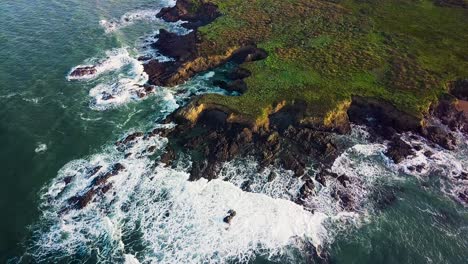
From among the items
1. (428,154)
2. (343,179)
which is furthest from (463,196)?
(343,179)

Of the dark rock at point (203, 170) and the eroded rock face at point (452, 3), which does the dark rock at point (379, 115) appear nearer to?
the dark rock at point (203, 170)

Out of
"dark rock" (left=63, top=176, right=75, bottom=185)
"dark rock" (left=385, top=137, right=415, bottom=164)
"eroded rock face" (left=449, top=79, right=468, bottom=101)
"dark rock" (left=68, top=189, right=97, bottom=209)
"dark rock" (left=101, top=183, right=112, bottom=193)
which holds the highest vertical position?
"eroded rock face" (left=449, top=79, right=468, bottom=101)

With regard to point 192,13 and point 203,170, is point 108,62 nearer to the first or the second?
point 192,13

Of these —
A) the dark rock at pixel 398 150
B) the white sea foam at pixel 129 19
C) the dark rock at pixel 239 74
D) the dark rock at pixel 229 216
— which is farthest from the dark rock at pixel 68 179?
the white sea foam at pixel 129 19

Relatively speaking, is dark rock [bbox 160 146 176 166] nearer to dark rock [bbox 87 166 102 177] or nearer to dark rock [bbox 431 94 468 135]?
dark rock [bbox 87 166 102 177]

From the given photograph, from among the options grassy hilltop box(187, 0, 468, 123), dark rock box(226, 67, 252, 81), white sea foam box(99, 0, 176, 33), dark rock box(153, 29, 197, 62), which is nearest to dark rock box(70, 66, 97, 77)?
dark rock box(153, 29, 197, 62)

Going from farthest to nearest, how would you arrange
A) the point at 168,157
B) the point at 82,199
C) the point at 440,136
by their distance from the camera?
the point at 440,136 < the point at 168,157 < the point at 82,199

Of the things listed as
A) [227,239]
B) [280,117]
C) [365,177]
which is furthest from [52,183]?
[365,177]
